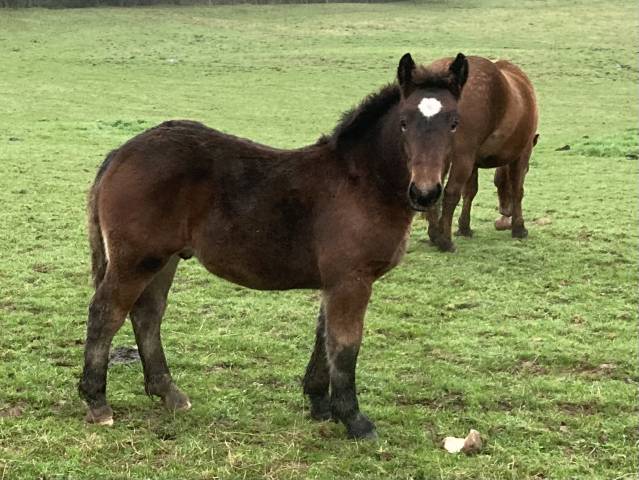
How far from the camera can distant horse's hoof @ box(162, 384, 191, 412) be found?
4.73 metres

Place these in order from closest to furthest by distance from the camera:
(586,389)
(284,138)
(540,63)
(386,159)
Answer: (386,159)
(586,389)
(284,138)
(540,63)

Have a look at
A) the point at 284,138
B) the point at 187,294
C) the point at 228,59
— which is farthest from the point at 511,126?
the point at 228,59

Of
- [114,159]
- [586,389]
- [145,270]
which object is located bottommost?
[586,389]

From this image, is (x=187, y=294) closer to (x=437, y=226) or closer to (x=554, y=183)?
(x=437, y=226)

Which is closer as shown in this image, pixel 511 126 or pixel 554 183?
pixel 511 126

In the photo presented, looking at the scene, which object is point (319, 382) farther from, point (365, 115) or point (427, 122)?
point (427, 122)

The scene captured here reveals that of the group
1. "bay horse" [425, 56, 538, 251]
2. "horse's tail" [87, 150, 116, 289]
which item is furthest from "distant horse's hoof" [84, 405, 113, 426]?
"bay horse" [425, 56, 538, 251]

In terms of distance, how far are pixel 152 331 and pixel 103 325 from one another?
0.41 m

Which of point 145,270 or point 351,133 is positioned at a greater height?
point 351,133

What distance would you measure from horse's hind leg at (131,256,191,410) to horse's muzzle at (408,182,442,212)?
1.75 m

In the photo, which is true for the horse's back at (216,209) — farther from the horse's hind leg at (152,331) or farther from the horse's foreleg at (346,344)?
the horse's hind leg at (152,331)

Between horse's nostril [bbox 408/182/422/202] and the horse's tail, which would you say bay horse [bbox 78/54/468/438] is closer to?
the horse's tail

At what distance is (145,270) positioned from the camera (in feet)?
14.9

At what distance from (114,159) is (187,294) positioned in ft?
8.73
